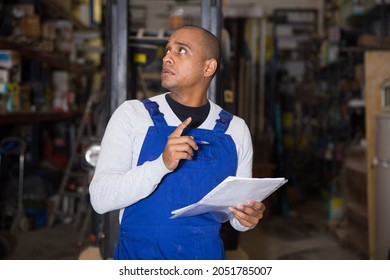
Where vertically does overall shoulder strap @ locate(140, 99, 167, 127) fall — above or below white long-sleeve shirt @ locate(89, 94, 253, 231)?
above

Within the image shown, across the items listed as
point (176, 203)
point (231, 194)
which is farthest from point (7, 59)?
point (231, 194)

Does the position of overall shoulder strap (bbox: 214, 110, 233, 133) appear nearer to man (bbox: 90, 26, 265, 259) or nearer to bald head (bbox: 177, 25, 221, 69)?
man (bbox: 90, 26, 265, 259)

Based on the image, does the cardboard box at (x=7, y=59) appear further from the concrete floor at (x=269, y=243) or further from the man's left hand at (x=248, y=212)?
the man's left hand at (x=248, y=212)

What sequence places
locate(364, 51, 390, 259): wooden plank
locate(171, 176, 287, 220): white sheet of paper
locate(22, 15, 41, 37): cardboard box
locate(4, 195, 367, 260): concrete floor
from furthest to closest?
locate(22, 15, 41, 37): cardboard box
locate(4, 195, 367, 260): concrete floor
locate(364, 51, 390, 259): wooden plank
locate(171, 176, 287, 220): white sheet of paper

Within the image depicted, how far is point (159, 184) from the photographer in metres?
1.86

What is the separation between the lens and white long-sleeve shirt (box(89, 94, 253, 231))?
1742mm

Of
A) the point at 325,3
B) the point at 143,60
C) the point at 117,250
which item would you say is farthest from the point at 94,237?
the point at 325,3

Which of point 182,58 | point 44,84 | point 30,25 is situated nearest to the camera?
point 182,58

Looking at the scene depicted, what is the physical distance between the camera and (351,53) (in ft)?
27.2

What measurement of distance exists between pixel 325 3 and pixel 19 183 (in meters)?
7.59

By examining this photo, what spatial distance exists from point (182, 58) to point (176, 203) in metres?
0.48

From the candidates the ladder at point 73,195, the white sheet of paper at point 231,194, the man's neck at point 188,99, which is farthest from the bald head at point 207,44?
the ladder at point 73,195

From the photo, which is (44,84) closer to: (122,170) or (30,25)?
(30,25)

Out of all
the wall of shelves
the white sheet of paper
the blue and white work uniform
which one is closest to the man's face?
the blue and white work uniform
